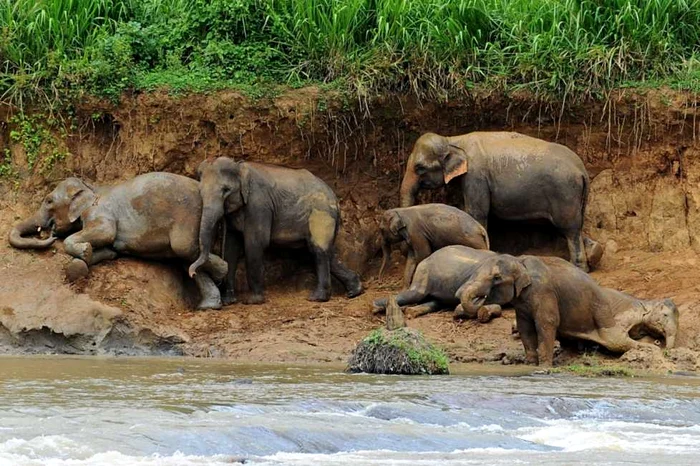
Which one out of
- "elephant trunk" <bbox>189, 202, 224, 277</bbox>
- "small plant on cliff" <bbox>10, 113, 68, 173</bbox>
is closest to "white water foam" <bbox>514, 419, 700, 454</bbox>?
"elephant trunk" <bbox>189, 202, 224, 277</bbox>

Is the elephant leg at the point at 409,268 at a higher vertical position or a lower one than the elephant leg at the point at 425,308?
higher

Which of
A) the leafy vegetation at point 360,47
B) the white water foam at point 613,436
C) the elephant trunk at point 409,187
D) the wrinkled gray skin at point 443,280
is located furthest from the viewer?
the leafy vegetation at point 360,47

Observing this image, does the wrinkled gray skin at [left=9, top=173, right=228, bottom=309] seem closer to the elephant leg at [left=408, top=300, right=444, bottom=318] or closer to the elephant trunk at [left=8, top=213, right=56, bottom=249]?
the elephant trunk at [left=8, top=213, right=56, bottom=249]

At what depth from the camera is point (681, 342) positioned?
45.3ft

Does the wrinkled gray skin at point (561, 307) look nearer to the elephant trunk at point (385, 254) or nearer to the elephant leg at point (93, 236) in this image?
the elephant trunk at point (385, 254)

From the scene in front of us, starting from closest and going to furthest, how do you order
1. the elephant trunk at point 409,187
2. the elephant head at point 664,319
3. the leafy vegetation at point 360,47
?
the elephant head at point 664,319, the elephant trunk at point 409,187, the leafy vegetation at point 360,47

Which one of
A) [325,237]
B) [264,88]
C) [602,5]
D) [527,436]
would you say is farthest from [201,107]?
[527,436]

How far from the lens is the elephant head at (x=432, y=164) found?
53.0 feet

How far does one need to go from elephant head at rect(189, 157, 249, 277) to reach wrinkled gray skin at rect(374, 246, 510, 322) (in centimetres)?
178

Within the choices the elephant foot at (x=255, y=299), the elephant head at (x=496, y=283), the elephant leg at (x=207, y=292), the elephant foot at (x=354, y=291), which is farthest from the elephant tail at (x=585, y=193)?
the elephant leg at (x=207, y=292)

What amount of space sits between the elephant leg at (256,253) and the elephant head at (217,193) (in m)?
0.29

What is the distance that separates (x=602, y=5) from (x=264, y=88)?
371cm

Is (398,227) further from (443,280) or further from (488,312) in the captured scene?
(488,312)

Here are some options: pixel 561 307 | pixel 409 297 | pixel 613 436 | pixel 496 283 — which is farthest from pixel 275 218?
pixel 613 436
